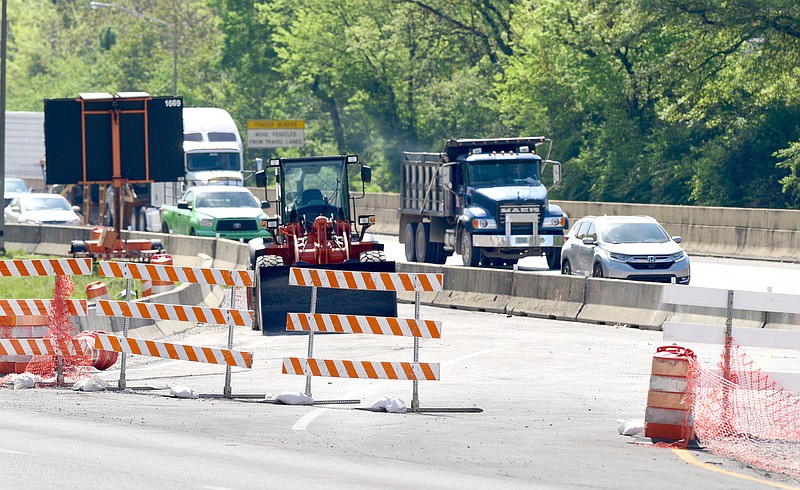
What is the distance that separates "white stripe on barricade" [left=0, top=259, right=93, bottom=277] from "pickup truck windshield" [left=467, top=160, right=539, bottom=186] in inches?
661

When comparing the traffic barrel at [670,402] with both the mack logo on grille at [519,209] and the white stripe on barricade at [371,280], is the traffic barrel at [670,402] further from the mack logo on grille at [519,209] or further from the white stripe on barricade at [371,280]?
the mack logo on grille at [519,209]

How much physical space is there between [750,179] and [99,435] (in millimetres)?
42042

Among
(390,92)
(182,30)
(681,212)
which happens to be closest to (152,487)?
(681,212)

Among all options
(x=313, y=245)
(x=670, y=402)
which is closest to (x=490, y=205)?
(x=313, y=245)

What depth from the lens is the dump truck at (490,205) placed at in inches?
1277

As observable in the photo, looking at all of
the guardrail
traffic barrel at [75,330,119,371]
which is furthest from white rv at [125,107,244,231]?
traffic barrel at [75,330,119,371]

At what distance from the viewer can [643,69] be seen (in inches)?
2297

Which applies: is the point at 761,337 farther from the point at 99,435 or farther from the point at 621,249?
the point at 621,249

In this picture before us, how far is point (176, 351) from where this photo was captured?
16.2 m

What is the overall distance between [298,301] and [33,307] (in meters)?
6.07

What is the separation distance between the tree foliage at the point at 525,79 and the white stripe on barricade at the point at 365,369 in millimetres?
35518

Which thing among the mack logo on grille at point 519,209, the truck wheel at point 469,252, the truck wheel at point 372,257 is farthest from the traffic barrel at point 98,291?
the mack logo on grille at point 519,209

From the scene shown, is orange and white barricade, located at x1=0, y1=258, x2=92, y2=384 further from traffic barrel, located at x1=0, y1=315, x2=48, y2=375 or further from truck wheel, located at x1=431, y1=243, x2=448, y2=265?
truck wheel, located at x1=431, y1=243, x2=448, y2=265

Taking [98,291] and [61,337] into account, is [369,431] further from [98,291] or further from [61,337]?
[98,291]
